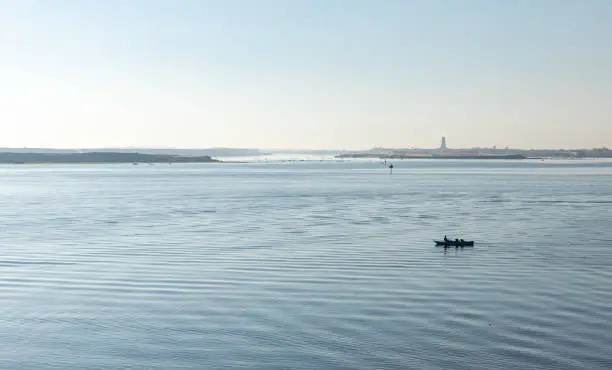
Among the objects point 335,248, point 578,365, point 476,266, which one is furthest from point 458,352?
point 335,248

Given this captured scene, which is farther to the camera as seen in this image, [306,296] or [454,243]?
[454,243]

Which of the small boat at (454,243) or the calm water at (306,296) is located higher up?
the small boat at (454,243)

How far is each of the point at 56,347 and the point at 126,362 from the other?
7.91 ft

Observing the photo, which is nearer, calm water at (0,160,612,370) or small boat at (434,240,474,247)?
calm water at (0,160,612,370)

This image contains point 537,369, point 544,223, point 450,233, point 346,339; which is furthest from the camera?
point 544,223

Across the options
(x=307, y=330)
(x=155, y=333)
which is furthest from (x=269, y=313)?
(x=155, y=333)

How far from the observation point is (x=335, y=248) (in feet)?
117

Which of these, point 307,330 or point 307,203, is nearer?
point 307,330

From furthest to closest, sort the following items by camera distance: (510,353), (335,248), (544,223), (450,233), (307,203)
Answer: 1. (307,203)
2. (544,223)
3. (450,233)
4. (335,248)
5. (510,353)

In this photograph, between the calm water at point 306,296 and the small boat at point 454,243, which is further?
the small boat at point 454,243

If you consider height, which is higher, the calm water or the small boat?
the small boat

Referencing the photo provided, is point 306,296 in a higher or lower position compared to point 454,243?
lower

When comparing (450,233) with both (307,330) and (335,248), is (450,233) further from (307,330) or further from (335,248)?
(307,330)

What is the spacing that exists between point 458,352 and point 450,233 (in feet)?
86.8
